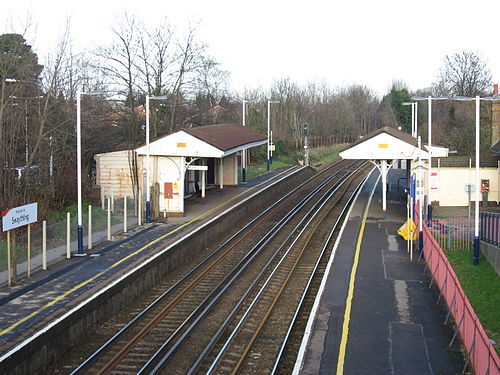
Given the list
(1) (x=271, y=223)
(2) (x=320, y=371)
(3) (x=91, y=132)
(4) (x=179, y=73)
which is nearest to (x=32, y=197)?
(1) (x=271, y=223)

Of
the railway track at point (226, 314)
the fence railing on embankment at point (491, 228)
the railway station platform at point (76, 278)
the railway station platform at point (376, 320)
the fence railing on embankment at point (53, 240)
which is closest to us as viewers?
the railway station platform at point (376, 320)

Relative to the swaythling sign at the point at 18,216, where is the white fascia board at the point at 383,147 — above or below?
above

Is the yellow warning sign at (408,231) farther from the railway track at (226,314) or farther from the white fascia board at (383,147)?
the white fascia board at (383,147)

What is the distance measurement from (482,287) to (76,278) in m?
11.2

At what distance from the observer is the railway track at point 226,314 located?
40.8ft

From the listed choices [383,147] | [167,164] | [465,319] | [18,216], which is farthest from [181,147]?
[465,319]

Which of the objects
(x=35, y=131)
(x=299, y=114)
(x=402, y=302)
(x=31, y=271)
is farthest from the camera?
(x=299, y=114)

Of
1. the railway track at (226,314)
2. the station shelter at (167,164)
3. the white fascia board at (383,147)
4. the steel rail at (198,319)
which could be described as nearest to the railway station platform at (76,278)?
the railway track at (226,314)

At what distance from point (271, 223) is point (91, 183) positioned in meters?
10.7

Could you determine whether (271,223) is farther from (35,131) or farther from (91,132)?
(91,132)

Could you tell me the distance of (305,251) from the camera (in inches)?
921

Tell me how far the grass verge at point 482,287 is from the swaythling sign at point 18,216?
1147 cm

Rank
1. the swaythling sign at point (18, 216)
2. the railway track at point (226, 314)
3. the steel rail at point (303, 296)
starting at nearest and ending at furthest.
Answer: the steel rail at point (303, 296), the railway track at point (226, 314), the swaythling sign at point (18, 216)

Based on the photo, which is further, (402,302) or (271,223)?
(271,223)
